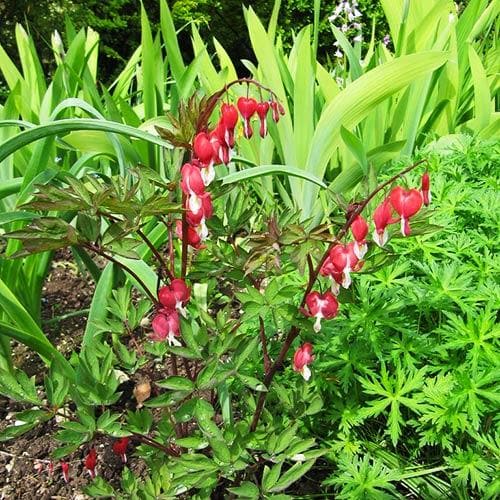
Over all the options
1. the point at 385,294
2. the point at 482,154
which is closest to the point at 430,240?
the point at 385,294

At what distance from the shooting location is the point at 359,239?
730 mm

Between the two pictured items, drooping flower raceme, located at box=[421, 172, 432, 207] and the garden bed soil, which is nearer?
drooping flower raceme, located at box=[421, 172, 432, 207]

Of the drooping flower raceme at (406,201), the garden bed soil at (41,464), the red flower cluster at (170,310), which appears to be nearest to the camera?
the drooping flower raceme at (406,201)

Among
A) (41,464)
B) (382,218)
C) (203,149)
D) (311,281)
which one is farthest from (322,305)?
(41,464)

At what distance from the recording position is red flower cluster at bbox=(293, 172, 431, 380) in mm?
717

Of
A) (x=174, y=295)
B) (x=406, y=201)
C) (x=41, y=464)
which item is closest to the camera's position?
(x=406, y=201)

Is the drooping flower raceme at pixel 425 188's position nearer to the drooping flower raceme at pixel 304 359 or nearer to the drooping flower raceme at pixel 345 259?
the drooping flower raceme at pixel 345 259

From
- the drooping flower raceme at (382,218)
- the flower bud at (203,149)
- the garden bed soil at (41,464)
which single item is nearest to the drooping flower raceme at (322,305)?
the drooping flower raceme at (382,218)

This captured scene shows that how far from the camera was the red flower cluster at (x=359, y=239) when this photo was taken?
717mm

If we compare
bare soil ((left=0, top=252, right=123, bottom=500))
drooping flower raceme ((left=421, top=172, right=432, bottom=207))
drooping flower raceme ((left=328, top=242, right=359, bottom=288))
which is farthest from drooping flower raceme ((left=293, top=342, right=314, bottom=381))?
bare soil ((left=0, top=252, right=123, bottom=500))

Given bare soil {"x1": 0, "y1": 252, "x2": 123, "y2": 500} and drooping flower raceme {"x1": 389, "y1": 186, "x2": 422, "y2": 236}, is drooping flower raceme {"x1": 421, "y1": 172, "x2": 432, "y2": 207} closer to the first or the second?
drooping flower raceme {"x1": 389, "y1": 186, "x2": 422, "y2": 236}

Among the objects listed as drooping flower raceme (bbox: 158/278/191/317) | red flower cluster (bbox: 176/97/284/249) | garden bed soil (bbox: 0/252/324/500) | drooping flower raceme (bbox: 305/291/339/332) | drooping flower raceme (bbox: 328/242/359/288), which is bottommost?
garden bed soil (bbox: 0/252/324/500)

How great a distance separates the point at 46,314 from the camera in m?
1.70

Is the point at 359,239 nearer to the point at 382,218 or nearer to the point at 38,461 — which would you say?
the point at 382,218
